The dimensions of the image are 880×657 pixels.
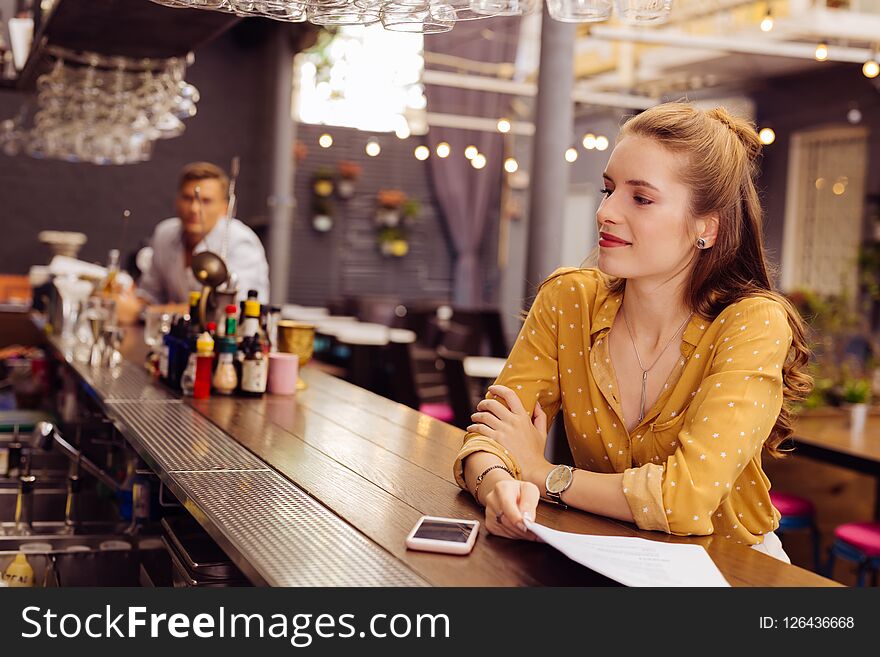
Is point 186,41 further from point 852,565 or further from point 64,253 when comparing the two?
point 64,253

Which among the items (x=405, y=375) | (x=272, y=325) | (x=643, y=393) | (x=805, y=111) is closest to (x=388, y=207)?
(x=805, y=111)

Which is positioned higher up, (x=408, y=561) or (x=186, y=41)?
(x=186, y=41)

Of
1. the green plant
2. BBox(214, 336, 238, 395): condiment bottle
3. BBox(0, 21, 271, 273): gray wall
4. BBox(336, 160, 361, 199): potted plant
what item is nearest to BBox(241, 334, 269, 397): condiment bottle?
BBox(214, 336, 238, 395): condiment bottle

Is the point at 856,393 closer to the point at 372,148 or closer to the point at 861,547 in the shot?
the point at 861,547

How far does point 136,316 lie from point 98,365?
1674 mm

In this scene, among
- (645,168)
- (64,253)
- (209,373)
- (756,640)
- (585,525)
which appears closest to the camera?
(756,640)

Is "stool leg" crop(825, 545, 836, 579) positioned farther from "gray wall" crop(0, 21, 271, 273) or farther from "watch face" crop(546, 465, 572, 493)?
"gray wall" crop(0, 21, 271, 273)

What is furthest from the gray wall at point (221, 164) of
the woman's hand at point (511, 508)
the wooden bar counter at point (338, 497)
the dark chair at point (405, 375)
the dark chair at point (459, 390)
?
the woman's hand at point (511, 508)

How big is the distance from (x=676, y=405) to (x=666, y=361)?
10cm

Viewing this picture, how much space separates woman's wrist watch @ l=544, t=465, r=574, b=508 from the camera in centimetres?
174

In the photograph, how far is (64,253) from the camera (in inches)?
343

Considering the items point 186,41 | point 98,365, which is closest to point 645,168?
point 98,365

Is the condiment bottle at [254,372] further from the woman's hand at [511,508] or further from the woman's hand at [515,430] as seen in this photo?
the woman's hand at [511,508]

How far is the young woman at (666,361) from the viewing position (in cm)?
168
